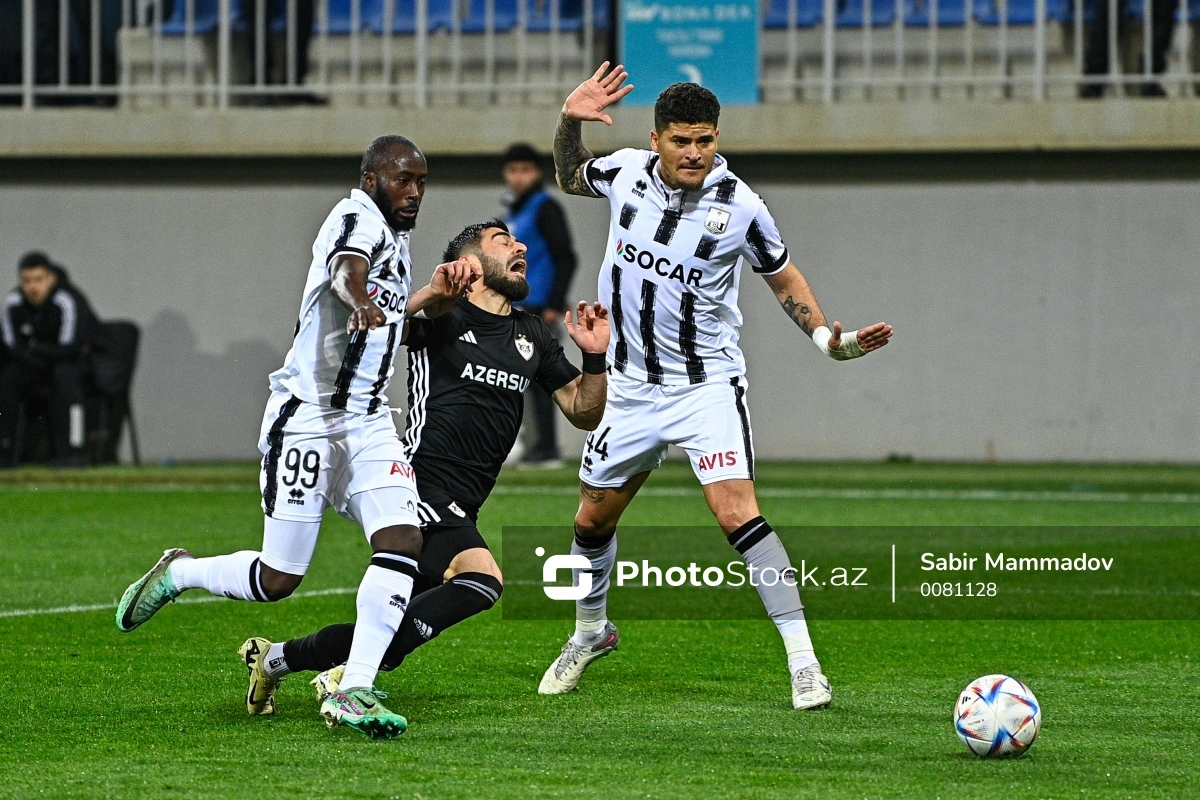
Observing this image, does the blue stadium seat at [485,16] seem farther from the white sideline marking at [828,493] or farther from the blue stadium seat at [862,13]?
the white sideline marking at [828,493]

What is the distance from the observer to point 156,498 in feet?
44.5

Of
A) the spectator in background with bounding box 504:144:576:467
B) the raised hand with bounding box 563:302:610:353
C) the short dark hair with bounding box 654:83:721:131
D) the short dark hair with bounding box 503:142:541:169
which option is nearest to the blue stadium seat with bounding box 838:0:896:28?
the spectator in background with bounding box 504:144:576:467

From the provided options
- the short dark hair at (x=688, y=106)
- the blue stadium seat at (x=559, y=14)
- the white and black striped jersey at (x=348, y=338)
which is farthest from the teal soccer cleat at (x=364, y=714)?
the blue stadium seat at (x=559, y=14)

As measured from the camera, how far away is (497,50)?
57.6 feet

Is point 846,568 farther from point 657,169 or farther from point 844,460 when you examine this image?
point 844,460

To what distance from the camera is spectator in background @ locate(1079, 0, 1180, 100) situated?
1673 cm

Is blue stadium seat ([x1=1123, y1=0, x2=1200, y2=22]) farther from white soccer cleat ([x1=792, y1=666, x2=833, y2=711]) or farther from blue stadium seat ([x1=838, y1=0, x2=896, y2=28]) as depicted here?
white soccer cleat ([x1=792, y1=666, x2=833, y2=711])

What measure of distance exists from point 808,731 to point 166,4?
1404cm

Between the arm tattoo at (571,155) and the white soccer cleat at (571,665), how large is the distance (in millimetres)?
1683

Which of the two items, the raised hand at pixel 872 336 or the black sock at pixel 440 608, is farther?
the raised hand at pixel 872 336

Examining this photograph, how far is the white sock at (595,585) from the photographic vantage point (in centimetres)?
670

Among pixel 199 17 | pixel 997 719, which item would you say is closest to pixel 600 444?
pixel 997 719

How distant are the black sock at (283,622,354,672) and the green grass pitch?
0.19 metres

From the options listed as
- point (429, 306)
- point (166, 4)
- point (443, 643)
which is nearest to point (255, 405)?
point (166, 4)
